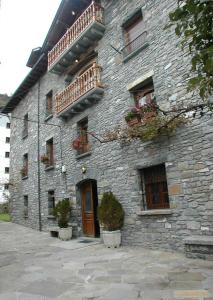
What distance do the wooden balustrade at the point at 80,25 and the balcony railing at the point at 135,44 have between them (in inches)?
66.0

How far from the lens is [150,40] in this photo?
309 inches

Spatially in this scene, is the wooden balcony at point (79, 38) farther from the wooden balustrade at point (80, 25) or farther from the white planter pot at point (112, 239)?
the white planter pot at point (112, 239)

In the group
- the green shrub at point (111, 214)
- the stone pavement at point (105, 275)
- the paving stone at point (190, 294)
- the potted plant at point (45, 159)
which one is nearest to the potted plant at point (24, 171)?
the potted plant at point (45, 159)

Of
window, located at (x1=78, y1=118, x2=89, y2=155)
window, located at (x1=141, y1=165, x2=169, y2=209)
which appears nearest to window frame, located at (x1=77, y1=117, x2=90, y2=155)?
window, located at (x1=78, y1=118, x2=89, y2=155)

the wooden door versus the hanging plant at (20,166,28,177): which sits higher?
the hanging plant at (20,166,28,177)

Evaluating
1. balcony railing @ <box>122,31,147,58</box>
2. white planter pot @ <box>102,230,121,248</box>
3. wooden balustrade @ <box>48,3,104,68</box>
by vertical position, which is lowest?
white planter pot @ <box>102,230,121,248</box>

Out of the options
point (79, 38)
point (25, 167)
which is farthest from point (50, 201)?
point (79, 38)

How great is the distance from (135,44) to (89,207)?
5.84m

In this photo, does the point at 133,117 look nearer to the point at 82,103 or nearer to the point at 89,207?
the point at 82,103

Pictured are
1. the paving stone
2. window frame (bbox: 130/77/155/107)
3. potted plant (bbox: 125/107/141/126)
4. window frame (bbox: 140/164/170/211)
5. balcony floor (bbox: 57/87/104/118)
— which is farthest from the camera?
balcony floor (bbox: 57/87/104/118)

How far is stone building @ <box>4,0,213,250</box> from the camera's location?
638 cm

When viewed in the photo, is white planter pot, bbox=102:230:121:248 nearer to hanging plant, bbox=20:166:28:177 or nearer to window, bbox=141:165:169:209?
window, bbox=141:165:169:209

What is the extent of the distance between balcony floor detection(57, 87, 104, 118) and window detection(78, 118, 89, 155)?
481 mm

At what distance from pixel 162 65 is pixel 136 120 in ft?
5.37
